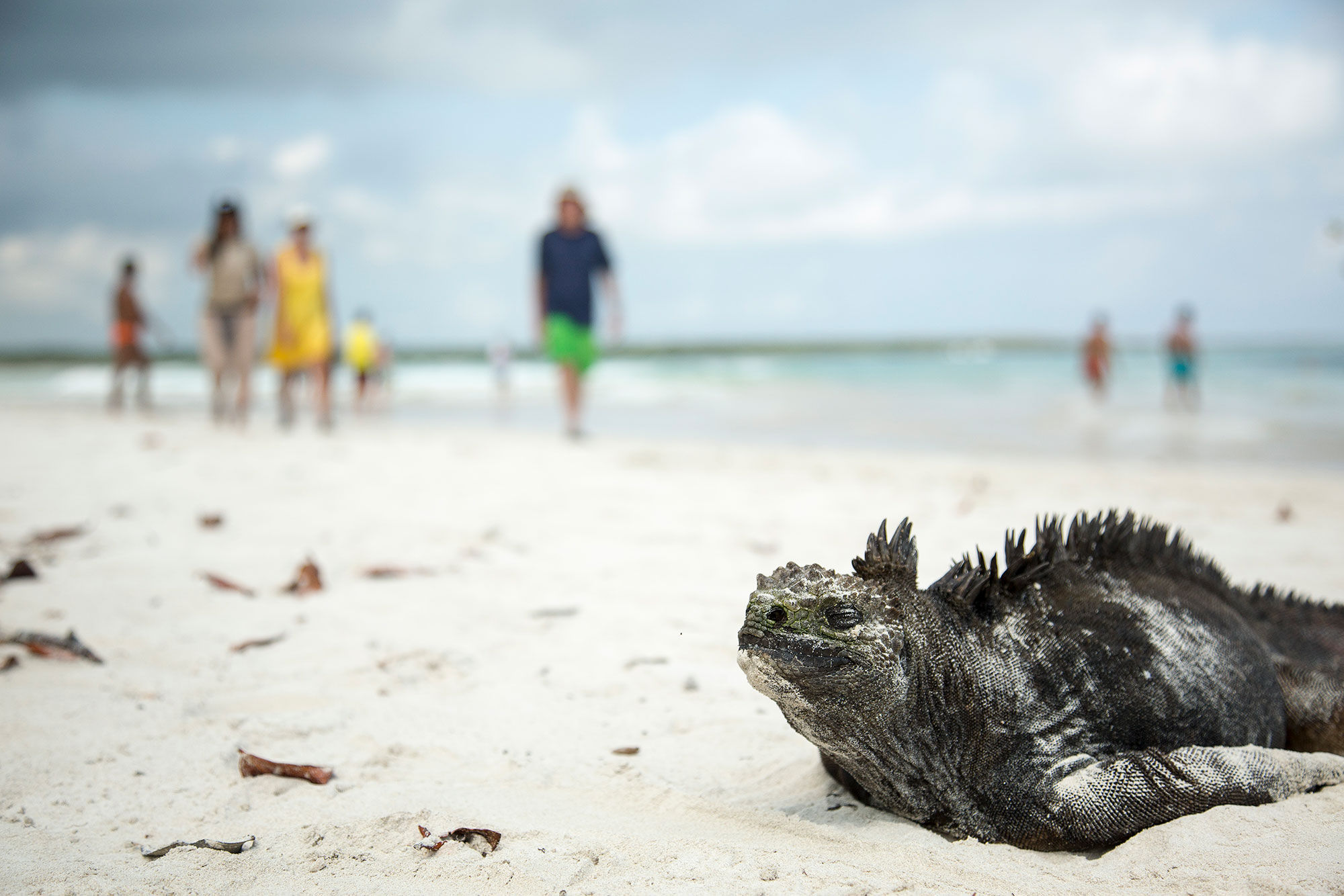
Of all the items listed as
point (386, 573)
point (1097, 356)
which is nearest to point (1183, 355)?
point (1097, 356)

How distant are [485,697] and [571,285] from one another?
23.6 feet

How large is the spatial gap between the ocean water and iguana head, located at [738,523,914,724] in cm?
982

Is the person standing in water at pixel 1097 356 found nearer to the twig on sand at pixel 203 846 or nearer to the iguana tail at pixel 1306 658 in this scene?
the iguana tail at pixel 1306 658

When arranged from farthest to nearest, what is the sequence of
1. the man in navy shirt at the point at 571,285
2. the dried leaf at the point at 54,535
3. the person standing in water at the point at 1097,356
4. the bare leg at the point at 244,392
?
the person standing in water at the point at 1097,356 < the bare leg at the point at 244,392 < the man in navy shirt at the point at 571,285 < the dried leaf at the point at 54,535

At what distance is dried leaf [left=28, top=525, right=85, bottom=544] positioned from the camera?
17.6 feet

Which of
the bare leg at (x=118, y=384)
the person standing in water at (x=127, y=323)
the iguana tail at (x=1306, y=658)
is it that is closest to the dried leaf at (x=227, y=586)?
the iguana tail at (x=1306, y=658)

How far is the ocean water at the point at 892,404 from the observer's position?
1331 centimetres

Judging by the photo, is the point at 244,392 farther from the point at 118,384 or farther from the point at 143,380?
the point at 118,384

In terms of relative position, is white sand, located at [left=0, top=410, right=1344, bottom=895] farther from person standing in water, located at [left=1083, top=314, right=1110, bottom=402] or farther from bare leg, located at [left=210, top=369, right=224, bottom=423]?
person standing in water, located at [left=1083, top=314, right=1110, bottom=402]

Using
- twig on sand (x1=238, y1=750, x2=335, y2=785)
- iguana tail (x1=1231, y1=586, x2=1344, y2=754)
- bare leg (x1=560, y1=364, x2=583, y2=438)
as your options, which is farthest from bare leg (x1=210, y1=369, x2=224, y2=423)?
iguana tail (x1=1231, y1=586, x2=1344, y2=754)

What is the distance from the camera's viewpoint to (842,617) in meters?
2.38

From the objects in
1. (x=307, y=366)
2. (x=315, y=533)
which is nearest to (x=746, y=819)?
(x=315, y=533)

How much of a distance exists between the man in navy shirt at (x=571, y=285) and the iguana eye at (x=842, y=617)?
7.83 m

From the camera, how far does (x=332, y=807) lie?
264 centimetres
